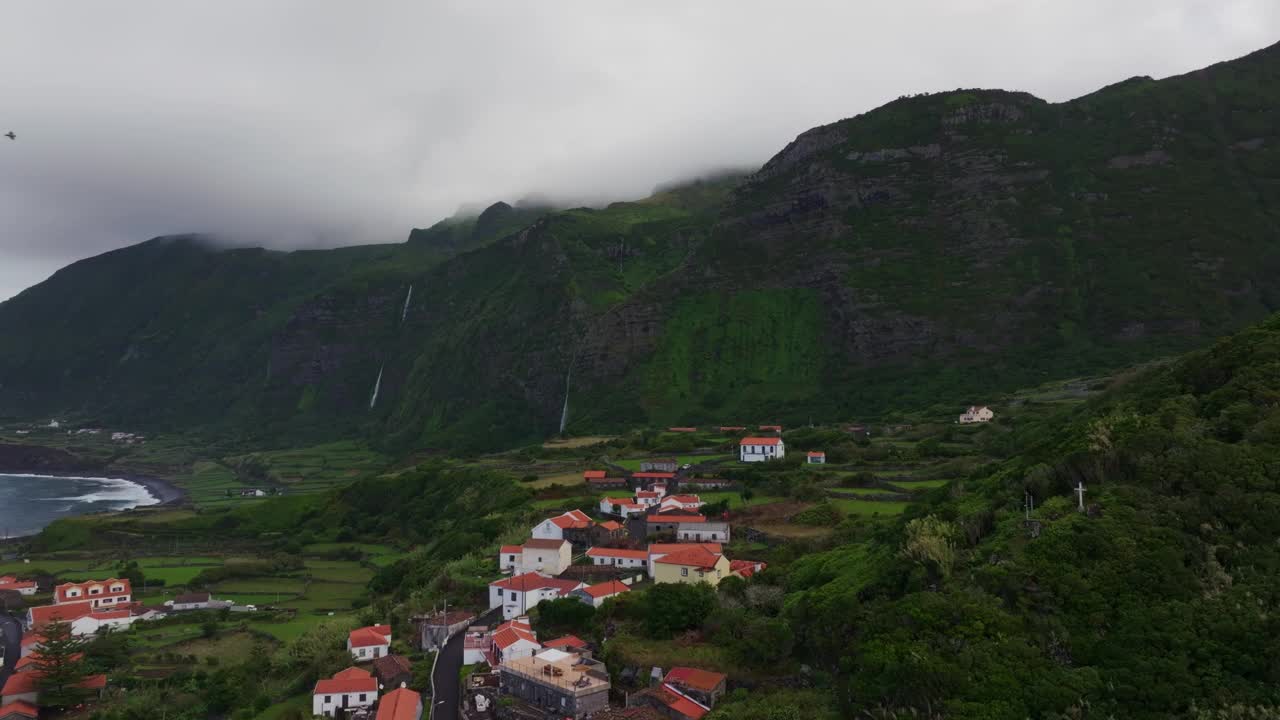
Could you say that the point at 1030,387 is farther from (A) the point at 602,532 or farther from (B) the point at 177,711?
(B) the point at 177,711

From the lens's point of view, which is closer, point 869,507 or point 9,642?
point 869,507

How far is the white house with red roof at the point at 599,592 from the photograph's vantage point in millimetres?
38906

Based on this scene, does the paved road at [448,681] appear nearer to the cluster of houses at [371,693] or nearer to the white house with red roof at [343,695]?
the cluster of houses at [371,693]

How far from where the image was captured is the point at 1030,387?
97000mm

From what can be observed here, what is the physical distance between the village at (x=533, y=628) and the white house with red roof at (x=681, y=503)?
133mm

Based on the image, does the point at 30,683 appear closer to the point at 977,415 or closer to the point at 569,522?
the point at 569,522

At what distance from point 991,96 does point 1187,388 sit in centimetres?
13105

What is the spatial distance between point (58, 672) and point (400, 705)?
23.5 metres

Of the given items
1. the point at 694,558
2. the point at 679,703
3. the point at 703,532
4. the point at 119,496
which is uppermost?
the point at 694,558

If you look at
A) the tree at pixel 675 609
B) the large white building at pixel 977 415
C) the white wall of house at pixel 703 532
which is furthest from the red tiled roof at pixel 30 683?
the large white building at pixel 977 415

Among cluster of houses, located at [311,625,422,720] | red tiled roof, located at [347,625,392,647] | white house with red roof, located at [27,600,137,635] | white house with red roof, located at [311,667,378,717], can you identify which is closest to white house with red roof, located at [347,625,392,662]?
red tiled roof, located at [347,625,392,647]

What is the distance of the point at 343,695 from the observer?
112 ft

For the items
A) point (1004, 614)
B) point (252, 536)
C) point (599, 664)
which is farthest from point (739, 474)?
point (252, 536)

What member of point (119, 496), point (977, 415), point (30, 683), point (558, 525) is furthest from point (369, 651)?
point (119, 496)
